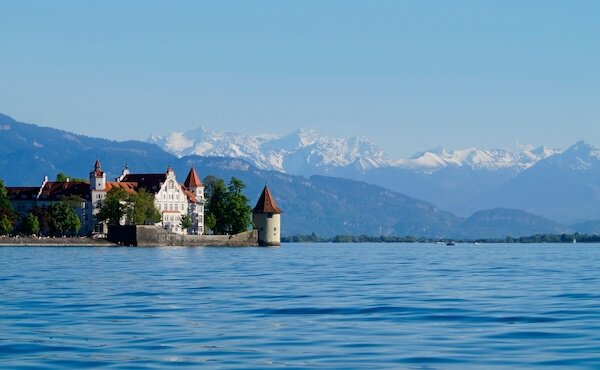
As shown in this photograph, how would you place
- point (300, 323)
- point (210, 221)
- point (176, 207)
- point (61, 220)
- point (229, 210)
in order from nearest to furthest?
1. point (300, 323)
2. point (61, 220)
3. point (210, 221)
4. point (229, 210)
5. point (176, 207)

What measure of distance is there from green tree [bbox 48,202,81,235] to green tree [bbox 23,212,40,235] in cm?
279

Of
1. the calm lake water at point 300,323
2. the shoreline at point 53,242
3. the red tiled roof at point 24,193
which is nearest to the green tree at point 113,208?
the shoreline at point 53,242

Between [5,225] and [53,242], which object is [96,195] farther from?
[53,242]

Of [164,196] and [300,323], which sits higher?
[164,196]

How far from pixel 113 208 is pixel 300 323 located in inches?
4861

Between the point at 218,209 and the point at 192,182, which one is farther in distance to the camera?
the point at 192,182

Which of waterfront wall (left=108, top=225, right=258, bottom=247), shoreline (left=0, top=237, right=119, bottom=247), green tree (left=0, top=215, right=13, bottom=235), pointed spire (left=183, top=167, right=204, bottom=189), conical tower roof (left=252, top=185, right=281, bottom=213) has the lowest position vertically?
shoreline (left=0, top=237, right=119, bottom=247)

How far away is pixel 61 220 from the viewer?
15500 centimetres

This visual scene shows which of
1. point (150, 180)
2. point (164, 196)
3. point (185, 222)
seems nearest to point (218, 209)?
point (185, 222)

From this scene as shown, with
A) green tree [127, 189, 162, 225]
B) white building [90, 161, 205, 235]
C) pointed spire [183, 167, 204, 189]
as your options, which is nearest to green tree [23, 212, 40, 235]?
green tree [127, 189, 162, 225]

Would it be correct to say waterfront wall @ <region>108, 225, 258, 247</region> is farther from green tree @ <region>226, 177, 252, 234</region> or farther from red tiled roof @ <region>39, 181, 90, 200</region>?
red tiled roof @ <region>39, 181, 90, 200</region>

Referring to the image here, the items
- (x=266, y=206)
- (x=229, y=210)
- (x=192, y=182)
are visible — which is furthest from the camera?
(x=192, y=182)

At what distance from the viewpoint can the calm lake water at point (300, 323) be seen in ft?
89.8

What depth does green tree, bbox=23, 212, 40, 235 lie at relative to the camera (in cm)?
14962
